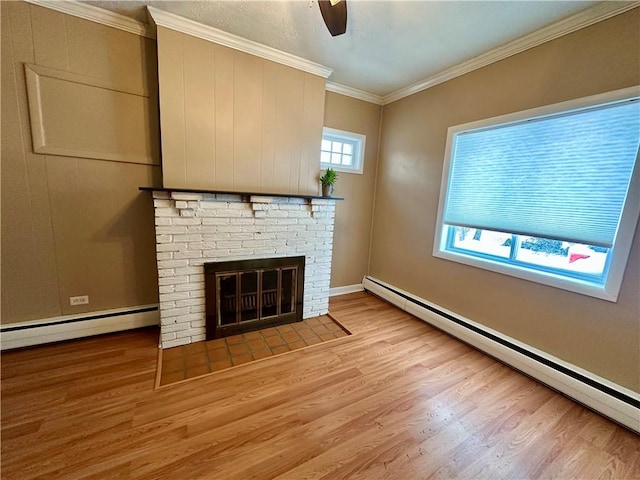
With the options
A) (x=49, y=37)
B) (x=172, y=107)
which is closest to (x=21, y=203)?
(x=49, y=37)

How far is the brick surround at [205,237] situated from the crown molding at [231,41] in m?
1.38

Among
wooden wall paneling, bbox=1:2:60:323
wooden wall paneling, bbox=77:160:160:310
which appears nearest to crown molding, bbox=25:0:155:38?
wooden wall paneling, bbox=1:2:60:323

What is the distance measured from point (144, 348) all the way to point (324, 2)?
2907mm

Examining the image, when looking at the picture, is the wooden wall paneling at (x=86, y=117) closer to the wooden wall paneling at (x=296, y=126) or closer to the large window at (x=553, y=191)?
the wooden wall paneling at (x=296, y=126)

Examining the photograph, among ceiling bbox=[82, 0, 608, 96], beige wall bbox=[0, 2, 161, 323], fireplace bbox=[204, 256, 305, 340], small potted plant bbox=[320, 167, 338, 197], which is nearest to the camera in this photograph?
ceiling bbox=[82, 0, 608, 96]

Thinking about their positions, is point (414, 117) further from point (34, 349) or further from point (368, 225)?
point (34, 349)

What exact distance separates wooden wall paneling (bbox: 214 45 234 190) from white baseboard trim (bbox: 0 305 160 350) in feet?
4.99

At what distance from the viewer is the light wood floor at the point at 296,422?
133 centimetres

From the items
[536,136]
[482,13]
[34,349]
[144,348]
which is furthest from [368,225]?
[34,349]

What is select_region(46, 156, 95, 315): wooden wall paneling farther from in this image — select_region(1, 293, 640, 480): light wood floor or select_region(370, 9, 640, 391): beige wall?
select_region(370, 9, 640, 391): beige wall

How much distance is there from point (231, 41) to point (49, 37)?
1.35 meters

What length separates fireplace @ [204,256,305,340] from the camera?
7.86 feet

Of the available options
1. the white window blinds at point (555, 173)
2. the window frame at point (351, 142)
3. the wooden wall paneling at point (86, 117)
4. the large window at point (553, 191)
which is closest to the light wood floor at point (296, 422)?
the large window at point (553, 191)

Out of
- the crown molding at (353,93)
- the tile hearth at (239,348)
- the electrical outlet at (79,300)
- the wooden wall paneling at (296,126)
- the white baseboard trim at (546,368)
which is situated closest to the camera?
the white baseboard trim at (546,368)
